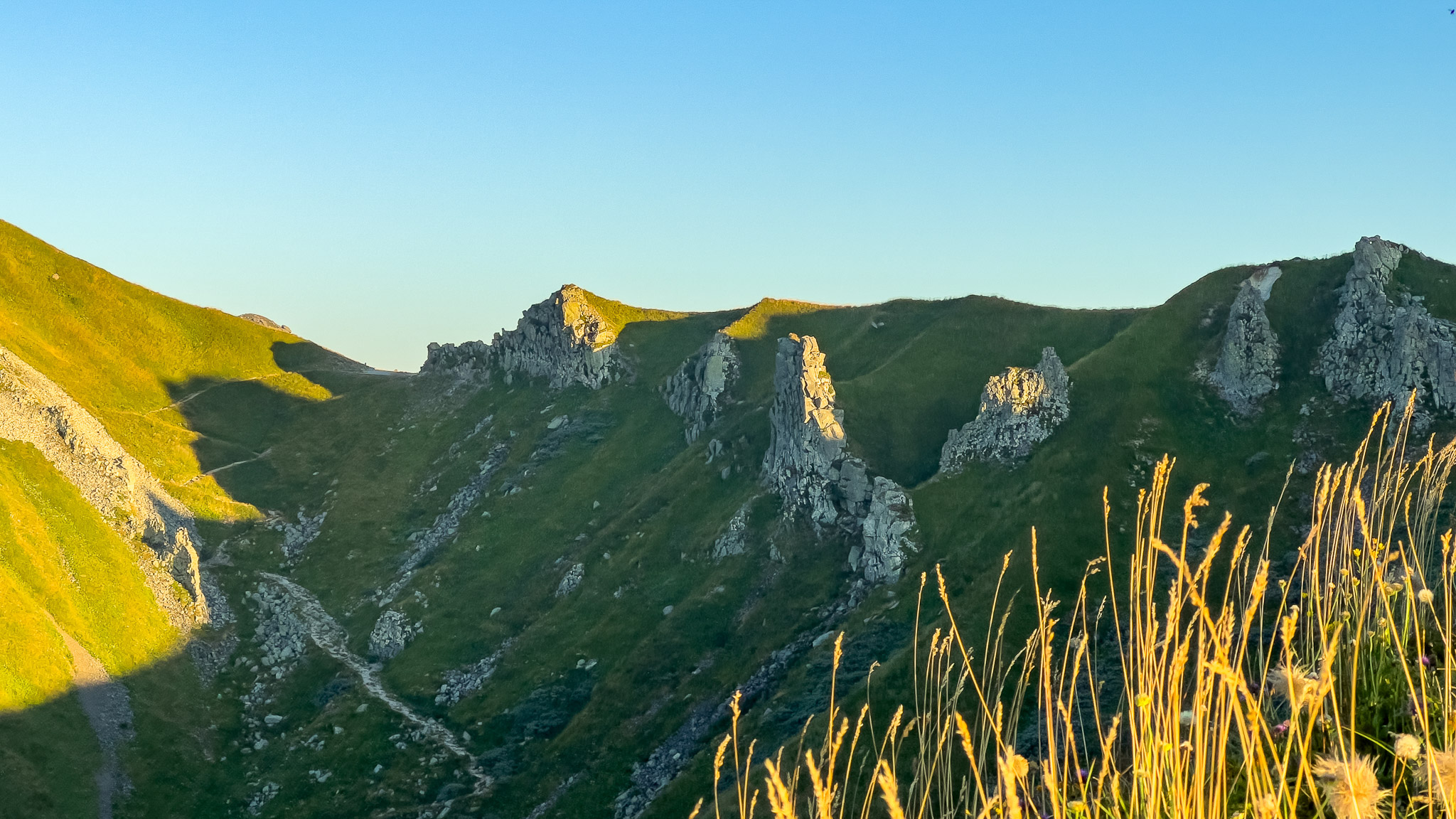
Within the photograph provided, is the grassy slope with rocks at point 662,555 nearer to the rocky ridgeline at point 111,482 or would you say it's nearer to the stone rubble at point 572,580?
the stone rubble at point 572,580

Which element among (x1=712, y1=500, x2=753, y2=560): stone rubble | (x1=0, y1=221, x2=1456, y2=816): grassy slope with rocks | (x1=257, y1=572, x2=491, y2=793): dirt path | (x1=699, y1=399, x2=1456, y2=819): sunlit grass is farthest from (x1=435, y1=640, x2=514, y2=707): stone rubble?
(x1=699, y1=399, x2=1456, y2=819): sunlit grass

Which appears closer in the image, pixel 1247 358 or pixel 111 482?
pixel 1247 358

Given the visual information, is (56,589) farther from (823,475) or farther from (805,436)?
(823,475)

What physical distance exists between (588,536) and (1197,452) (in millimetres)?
59775

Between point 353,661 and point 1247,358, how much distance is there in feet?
278

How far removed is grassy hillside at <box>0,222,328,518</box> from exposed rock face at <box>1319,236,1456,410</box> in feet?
382

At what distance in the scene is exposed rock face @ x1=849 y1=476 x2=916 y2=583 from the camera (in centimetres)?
6981

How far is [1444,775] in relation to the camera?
8.30 meters

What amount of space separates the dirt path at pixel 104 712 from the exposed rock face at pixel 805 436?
56445 millimetres

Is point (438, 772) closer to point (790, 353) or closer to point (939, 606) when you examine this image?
point (939, 606)

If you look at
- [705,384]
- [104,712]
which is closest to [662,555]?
[705,384]

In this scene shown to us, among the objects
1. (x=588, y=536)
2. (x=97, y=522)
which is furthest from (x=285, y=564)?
(x=588, y=536)

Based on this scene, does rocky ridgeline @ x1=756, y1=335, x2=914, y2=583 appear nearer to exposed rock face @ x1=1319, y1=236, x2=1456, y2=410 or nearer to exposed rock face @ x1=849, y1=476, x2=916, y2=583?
exposed rock face @ x1=849, y1=476, x2=916, y2=583

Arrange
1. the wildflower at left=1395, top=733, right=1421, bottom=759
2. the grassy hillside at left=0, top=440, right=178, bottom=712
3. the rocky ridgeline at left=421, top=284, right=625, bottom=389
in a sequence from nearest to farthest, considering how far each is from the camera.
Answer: the wildflower at left=1395, top=733, right=1421, bottom=759, the grassy hillside at left=0, top=440, right=178, bottom=712, the rocky ridgeline at left=421, top=284, right=625, bottom=389
